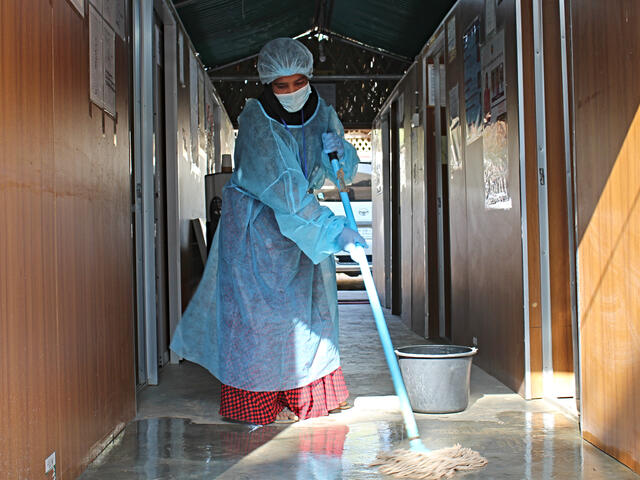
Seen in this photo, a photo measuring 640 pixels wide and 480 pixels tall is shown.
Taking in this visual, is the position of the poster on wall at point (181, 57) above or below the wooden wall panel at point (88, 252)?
above

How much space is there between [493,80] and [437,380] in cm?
166

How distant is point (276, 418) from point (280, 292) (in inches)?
22.1

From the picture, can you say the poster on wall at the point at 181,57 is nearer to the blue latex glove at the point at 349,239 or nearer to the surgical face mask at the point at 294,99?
the surgical face mask at the point at 294,99

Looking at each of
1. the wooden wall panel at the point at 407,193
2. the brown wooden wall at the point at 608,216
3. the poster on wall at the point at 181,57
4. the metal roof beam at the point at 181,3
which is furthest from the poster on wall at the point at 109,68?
the wooden wall panel at the point at 407,193

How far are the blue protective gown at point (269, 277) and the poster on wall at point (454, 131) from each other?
5.02ft

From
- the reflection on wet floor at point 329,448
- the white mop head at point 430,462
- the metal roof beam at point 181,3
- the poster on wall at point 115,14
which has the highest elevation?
the metal roof beam at point 181,3

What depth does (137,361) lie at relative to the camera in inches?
162

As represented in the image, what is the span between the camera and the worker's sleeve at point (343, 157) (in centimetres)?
353

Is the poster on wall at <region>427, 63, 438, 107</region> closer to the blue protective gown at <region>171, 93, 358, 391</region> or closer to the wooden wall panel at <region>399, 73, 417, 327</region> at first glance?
the wooden wall panel at <region>399, 73, 417, 327</region>

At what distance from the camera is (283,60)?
338 centimetres

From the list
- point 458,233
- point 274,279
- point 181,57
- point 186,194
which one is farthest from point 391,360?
point 181,57

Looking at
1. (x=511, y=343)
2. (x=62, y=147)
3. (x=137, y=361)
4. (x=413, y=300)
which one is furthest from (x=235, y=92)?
(x=62, y=147)

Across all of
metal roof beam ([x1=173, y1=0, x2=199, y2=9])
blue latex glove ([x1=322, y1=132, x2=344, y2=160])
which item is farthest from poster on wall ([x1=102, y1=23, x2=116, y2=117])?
metal roof beam ([x1=173, y1=0, x2=199, y2=9])

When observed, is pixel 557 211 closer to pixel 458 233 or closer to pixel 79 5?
pixel 458 233
